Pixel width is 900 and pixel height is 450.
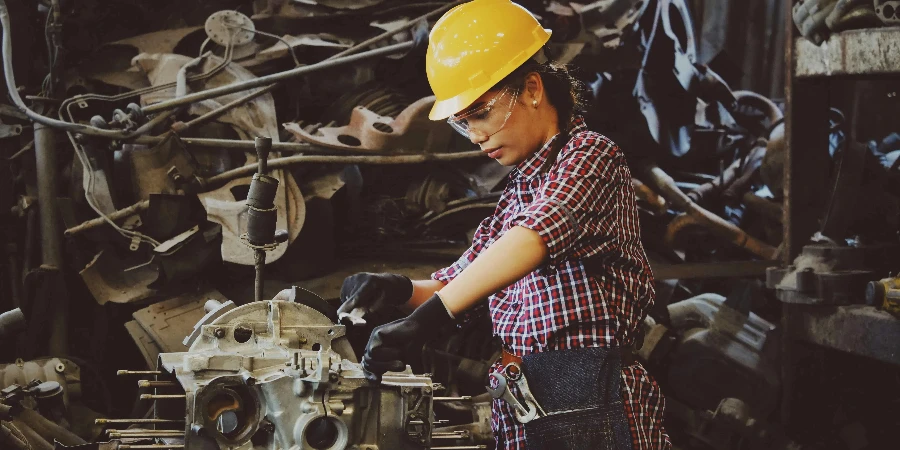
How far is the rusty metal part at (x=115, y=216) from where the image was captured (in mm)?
3771

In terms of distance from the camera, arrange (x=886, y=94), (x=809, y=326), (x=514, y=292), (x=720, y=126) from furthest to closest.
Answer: (x=886, y=94), (x=720, y=126), (x=809, y=326), (x=514, y=292)

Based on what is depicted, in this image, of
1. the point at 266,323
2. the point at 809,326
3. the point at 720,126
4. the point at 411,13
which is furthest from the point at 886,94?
the point at 266,323

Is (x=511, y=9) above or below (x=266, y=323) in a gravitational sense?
above

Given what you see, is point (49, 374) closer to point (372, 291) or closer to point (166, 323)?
point (166, 323)

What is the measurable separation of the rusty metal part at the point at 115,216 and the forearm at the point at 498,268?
8.11 ft

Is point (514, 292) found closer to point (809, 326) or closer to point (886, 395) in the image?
point (809, 326)

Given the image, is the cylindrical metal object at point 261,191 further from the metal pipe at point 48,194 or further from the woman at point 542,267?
the metal pipe at point 48,194

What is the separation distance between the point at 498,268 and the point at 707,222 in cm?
303

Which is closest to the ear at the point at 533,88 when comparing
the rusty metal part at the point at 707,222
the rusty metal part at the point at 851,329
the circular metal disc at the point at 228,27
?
the rusty metal part at the point at 851,329

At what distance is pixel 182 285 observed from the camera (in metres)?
3.86

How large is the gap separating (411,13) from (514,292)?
116 inches

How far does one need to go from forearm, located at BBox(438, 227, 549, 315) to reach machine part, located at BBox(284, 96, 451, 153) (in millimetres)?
2395

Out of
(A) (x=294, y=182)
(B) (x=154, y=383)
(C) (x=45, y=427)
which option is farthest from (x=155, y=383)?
(A) (x=294, y=182)

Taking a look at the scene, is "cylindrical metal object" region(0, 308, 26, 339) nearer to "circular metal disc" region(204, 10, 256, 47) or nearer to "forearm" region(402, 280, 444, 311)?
"forearm" region(402, 280, 444, 311)
